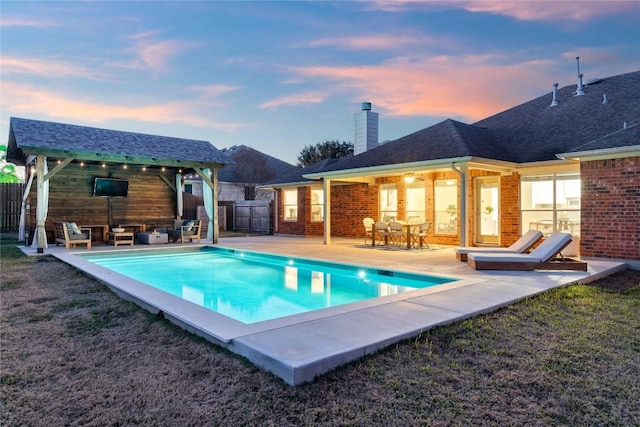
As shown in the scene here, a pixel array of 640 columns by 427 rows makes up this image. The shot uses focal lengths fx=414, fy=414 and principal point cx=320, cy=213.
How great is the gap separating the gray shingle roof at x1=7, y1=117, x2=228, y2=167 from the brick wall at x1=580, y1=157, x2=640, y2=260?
35.9 feet

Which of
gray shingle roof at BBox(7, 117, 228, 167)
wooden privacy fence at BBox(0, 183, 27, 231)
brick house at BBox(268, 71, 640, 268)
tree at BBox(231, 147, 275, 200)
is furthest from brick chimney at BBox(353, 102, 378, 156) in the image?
wooden privacy fence at BBox(0, 183, 27, 231)

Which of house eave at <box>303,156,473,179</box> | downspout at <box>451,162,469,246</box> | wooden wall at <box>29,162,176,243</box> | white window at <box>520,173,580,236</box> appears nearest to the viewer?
downspout at <box>451,162,469,246</box>

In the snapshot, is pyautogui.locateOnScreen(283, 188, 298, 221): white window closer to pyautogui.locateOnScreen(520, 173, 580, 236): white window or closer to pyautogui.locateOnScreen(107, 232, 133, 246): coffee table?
pyautogui.locateOnScreen(107, 232, 133, 246): coffee table

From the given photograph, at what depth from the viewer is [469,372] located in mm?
3102

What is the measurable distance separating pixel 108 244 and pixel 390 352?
42.7 feet

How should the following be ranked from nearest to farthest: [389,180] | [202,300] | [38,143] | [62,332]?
1. [62,332]
2. [202,300]
3. [38,143]
4. [389,180]

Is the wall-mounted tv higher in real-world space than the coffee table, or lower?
higher

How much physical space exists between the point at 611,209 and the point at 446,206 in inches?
209

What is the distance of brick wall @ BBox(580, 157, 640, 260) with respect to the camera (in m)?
8.34

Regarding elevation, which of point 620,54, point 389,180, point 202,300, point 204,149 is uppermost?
point 620,54

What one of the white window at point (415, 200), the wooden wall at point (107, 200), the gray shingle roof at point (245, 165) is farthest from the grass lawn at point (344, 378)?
the gray shingle roof at point (245, 165)

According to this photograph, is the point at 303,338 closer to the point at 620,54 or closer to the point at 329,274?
the point at 329,274

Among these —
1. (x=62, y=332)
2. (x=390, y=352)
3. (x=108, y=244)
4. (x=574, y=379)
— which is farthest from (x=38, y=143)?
(x=574, y=379)

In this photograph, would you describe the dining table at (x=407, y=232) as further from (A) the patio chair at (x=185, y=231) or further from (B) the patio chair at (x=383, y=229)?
(A) the patio chair at (x=185, y=231)
